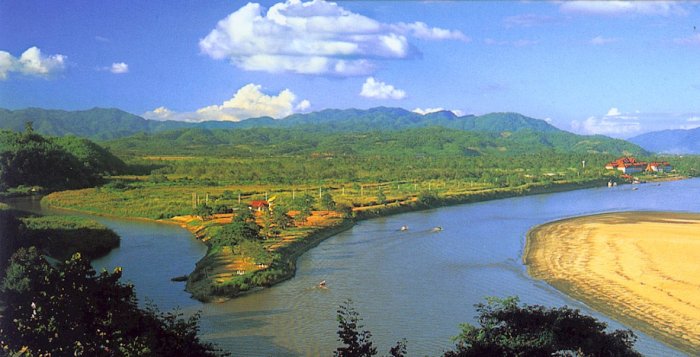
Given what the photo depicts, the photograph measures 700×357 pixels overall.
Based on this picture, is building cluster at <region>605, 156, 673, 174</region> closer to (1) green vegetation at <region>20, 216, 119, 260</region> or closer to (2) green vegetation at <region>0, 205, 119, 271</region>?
(1) green vegetation at <region>20, 216, 119, 260</region>

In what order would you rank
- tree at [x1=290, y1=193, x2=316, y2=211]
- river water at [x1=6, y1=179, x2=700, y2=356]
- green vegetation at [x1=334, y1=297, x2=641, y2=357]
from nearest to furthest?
green vegetation at [x1=334, y1=297, x2=641, y2=357] < river water at [x1=6, y1=179, x2=700, y2=356] < tree at [x1=290, y1=193, x2=316, y2=211]

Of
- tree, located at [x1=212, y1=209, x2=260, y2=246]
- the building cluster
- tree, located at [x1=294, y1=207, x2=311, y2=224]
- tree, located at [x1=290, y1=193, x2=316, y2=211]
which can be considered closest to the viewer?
tree, located at [x1=212, y1=209, x2=260, y2=246]

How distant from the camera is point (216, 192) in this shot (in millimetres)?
69750

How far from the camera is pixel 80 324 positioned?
14219mm

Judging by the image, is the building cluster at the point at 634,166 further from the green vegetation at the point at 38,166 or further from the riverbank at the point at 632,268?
the green vegetation at the point at 38,166

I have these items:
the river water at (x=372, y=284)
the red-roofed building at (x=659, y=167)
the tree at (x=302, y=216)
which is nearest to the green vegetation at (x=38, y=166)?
the river water at (x=372, y=284)

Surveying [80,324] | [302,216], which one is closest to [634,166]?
[302,216]

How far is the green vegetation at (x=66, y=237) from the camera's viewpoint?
110ft

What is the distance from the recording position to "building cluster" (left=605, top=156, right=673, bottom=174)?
404 feet

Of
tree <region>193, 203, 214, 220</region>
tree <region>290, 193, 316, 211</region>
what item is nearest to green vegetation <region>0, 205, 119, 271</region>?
tree <region>193, 203, 214, 220</region>

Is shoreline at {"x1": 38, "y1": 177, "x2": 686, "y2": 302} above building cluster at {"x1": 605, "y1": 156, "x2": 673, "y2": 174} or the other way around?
the other way around

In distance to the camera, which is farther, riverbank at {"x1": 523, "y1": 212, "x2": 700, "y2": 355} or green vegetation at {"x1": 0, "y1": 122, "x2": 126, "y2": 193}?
green vegetation at {"x1": 0, "y1": 122, "x2": 126, "y2": 193}

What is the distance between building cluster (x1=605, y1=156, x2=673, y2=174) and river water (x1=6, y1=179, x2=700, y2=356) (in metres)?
78.5

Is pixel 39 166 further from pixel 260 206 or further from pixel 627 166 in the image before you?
pixel 627 166
